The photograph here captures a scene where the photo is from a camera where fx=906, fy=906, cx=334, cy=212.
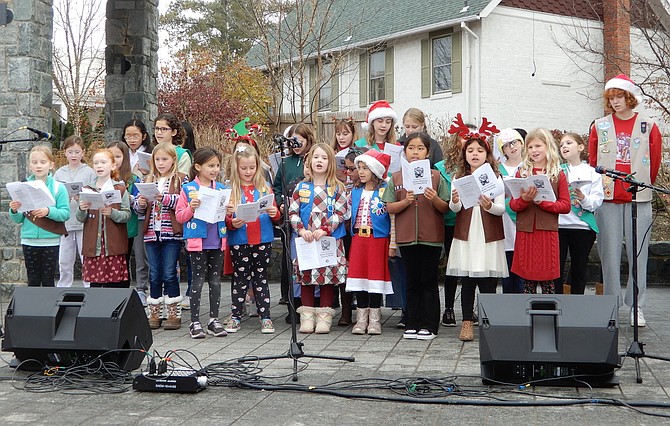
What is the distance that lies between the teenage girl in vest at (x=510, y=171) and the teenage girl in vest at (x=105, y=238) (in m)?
3.63

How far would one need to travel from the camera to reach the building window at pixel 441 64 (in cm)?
2416

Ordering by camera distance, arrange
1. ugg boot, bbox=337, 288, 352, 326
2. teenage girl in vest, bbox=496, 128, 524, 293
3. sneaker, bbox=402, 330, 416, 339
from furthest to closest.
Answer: ugg boot, bbox=337, 288, 352, 326, teenage girl in vest, bbox=496, 128, 524, 293, sneaker, bbox=402, 330, 416, 339

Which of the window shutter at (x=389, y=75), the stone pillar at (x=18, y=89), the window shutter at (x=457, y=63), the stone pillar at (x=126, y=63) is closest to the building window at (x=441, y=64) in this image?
the window shutter at (x=457, y=63)

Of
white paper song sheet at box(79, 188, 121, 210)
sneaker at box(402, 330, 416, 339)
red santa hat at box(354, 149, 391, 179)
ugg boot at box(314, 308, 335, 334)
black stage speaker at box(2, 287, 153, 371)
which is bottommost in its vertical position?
sneaker at box(402, 330, 416, 339)

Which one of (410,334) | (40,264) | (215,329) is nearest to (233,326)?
(215,329)

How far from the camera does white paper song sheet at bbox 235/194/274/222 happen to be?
8006mm

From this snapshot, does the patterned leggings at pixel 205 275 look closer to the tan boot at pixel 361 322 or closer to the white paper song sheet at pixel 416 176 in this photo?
the tan boot at pixel 361 322

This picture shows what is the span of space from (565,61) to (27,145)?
17036 millimetres

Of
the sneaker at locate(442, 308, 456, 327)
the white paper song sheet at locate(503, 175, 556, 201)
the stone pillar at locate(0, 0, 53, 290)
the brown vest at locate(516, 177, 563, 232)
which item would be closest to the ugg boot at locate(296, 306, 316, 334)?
the sneaker at locate(442, 308, 456, 327)

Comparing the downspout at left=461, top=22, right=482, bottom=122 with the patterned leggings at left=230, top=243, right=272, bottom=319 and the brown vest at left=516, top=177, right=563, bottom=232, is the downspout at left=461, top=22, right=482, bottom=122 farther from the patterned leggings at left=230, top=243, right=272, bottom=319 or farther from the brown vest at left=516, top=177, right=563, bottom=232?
the brown vest at left=516, top=177, right=563, bottom=232

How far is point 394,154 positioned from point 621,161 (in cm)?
211

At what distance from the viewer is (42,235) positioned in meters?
8.66

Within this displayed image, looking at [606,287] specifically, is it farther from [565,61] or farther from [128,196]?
[565,61]

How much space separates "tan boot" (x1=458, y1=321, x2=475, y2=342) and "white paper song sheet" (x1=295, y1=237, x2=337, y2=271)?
1.33 meters
